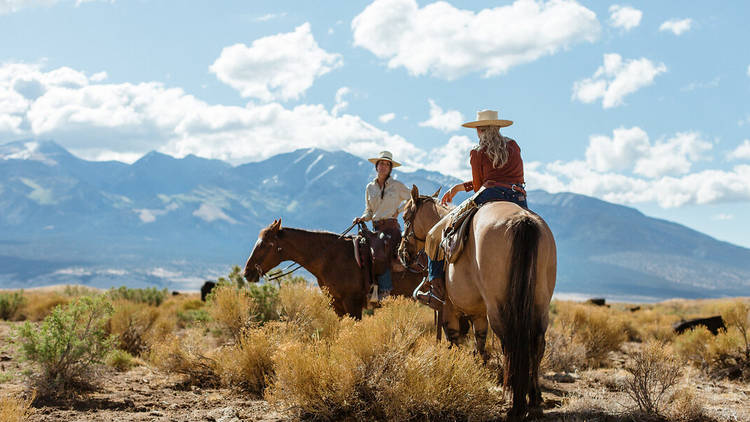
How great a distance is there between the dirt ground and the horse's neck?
254cm

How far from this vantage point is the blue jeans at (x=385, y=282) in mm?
8859

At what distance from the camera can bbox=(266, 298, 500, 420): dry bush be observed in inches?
195

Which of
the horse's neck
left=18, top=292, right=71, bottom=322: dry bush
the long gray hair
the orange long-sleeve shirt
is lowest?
left=18, top=292, right=71, bottom=322: dry bush

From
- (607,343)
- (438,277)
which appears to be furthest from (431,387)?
(607,343)

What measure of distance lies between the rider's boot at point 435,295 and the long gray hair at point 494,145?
144cm

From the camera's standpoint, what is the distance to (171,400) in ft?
22.0

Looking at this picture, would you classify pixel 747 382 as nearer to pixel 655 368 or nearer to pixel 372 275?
pixel 655 368

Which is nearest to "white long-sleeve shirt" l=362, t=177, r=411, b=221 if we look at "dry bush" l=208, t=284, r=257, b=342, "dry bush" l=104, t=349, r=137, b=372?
"dry bush" l=208, t=284, r=257, b=342

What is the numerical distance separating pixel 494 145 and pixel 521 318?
204 centimetres

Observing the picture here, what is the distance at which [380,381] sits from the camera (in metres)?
5.02

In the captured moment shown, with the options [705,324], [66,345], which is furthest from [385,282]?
[705,324]

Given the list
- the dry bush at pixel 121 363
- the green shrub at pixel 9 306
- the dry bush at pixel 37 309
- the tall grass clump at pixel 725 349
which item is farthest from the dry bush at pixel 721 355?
the green shrub at pixel 9 306

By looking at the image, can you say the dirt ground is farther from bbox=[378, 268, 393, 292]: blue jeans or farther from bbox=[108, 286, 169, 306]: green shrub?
bbox=[108, 286, 169, 306]: green shrub

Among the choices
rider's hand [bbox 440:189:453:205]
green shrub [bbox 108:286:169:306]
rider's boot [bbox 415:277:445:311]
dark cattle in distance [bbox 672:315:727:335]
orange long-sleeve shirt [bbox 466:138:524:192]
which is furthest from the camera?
green shrub [bbox 108:286:169:306]
